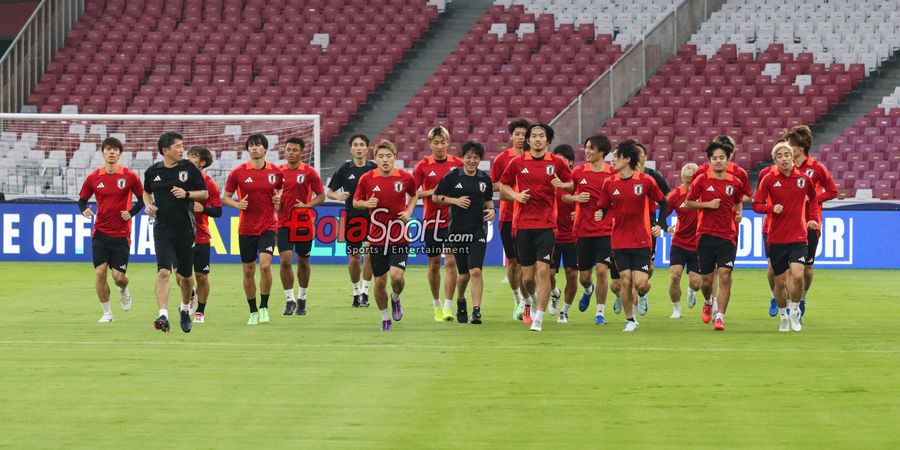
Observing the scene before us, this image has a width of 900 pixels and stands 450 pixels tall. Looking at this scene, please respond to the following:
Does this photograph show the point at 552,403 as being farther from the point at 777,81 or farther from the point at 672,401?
the point at 777,81

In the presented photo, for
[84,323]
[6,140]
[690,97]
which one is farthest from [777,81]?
[84,323]

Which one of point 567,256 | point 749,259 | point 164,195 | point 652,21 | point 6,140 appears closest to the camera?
point 164,195

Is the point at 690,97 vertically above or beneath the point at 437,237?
above

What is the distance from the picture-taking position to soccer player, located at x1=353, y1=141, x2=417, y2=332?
15484mm

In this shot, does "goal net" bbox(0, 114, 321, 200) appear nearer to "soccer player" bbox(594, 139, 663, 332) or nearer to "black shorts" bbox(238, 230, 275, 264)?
"black shorts" bbox(238, 230, 275, 264)

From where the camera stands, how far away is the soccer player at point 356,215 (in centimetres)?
1844

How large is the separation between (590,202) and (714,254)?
5.27ft

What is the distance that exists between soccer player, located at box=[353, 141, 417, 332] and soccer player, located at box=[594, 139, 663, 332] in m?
2.24

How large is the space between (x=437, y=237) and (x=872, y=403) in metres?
7.40

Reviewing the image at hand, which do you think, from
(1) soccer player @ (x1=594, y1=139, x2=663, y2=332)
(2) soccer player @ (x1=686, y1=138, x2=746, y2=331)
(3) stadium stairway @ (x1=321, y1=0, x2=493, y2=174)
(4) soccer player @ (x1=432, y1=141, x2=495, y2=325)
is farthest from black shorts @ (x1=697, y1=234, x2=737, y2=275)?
(3) stadium stairway @ (x1=321, y1=0, x2=493, y2=174)

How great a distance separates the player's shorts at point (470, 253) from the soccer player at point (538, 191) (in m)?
0.55

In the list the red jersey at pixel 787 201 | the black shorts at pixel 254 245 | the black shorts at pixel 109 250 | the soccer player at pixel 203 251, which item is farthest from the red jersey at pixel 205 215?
the red jersey at pixel 787 201

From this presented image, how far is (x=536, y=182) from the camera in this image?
613 inches

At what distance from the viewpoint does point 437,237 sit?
16922mm
